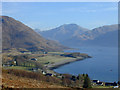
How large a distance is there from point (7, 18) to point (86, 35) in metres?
54.4

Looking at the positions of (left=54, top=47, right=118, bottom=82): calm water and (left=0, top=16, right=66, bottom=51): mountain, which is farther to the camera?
(left=0, top=16, right=66, bottom=51): mountain

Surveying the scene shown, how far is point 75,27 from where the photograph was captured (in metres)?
144

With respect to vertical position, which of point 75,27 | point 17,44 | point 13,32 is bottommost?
point 17,44

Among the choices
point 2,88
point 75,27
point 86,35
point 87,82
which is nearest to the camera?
point 2,88

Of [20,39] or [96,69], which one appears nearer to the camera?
[96,69]

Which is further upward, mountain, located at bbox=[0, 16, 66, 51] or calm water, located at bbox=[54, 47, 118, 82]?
mountain, located at bbox=[0, 16, 66, 51]

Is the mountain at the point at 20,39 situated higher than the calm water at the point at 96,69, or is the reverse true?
the mountain at the point at 20,39

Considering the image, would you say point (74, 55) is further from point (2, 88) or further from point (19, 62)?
point (2, 88)

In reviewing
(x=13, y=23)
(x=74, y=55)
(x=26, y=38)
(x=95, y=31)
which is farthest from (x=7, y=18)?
(x=95, y=31)

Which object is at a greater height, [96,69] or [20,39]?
[20,39]

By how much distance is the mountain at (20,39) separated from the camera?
42875mm

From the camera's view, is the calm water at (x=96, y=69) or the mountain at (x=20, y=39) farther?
the mountain at (x=20, y=39)

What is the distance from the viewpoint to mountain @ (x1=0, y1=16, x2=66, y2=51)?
141 ft

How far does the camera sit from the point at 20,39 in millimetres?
48562
